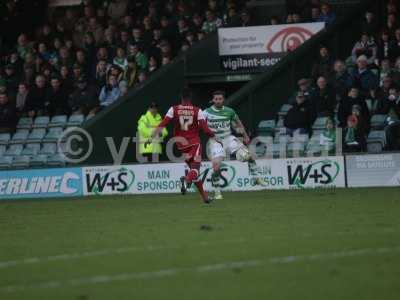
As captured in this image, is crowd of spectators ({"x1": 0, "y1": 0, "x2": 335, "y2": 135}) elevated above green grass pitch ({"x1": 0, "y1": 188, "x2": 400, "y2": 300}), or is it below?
above

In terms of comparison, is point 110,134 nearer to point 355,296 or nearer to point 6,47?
point 6,47

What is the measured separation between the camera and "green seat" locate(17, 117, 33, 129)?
28.2 meters

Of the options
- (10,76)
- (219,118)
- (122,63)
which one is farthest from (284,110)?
(10,76)

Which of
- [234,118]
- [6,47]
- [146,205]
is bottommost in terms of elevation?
[146,205]

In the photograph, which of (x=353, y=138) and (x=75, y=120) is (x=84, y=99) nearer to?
(x=75, y=120)

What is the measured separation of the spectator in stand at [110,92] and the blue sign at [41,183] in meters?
3.16

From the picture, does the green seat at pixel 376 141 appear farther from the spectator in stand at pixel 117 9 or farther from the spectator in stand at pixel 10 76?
the spectator in stand at pixel 10 76

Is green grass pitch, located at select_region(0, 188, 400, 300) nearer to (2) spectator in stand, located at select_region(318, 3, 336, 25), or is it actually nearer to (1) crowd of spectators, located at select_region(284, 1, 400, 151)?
(1) crowd of spectators, located at select_region(284, 1, 400, 151)

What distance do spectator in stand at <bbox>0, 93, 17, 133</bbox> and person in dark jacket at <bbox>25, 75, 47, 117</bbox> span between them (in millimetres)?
489

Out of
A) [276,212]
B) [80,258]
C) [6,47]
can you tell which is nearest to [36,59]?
[6,47]

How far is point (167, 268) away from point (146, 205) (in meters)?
9.42

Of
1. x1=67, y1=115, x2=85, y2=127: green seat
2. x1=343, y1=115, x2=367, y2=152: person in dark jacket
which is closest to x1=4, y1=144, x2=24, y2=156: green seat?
x1=67, y1=115, x2=85, y2=127: green seat

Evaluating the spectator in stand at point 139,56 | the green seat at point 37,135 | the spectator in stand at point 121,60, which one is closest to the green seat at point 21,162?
the green seat at point 37,135

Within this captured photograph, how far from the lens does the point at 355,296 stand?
26.8ft
